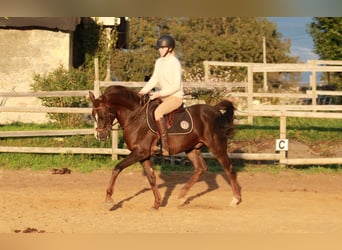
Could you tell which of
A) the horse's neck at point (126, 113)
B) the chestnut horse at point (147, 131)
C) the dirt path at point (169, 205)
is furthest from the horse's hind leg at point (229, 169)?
the horse's neck at point (126, 113)

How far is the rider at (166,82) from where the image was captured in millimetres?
8094

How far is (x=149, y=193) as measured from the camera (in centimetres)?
989

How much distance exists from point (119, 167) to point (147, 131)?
25.8 inches

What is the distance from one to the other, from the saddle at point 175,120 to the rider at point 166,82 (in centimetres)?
8

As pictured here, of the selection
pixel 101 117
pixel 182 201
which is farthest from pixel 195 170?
pixel 101 117

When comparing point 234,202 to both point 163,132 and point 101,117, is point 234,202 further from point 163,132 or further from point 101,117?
point 101,117

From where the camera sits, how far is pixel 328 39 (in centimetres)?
2364

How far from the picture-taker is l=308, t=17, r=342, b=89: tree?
22.7 metres

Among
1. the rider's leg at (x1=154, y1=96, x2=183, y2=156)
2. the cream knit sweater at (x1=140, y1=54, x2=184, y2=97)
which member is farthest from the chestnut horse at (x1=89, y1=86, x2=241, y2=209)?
the cream knit sweater at (x1=140, y1=54, x2=184, y2=97)

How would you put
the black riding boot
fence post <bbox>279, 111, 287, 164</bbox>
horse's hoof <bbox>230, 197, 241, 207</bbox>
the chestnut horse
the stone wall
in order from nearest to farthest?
the chestnut horse → the black riding boot → horse's hoof <bbox>230, 197, 241, 207</bbox> → fence post <bbox>279, 111, 287, 164</bbox> → the stone wall

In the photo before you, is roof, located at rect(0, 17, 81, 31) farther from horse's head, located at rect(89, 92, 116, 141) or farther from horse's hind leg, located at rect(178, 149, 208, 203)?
horse's head, located at rect(89, 92, 116, 141)

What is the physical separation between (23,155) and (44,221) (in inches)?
206

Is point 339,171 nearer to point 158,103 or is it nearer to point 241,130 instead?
point 241,130

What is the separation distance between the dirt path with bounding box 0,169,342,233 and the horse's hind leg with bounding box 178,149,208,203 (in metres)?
0.23
